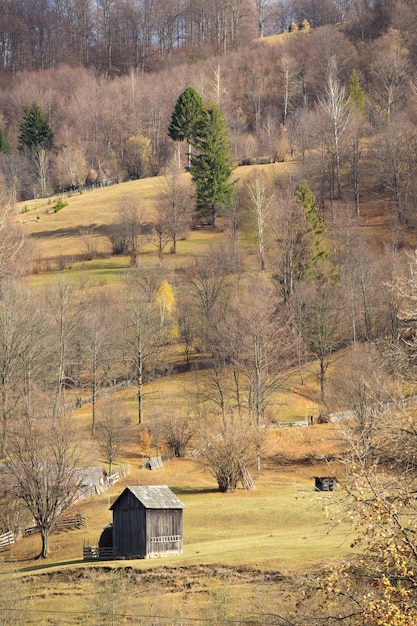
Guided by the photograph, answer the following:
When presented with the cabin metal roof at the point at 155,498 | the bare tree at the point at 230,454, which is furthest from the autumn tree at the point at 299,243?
the cabin metal roof at the point at 155,498

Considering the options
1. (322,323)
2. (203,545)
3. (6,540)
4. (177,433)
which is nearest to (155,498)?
(203,545)

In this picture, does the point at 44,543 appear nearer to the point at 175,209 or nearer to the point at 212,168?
the point at 175,209

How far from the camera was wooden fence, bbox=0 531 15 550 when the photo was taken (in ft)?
133

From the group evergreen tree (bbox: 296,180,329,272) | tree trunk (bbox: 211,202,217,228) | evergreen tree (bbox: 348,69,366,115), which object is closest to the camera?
evergreen tree (bbox: 296,180,329,272)

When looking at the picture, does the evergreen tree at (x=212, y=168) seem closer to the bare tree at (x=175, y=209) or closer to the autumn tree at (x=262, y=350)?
the bare tree at (x=175, y=209)

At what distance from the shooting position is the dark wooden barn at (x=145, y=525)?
35.9 metres

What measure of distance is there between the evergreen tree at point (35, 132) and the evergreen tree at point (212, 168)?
120ft

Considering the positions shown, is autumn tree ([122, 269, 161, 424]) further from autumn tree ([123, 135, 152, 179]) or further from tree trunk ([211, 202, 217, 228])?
autumn tree ([123, 135, 152, 179])


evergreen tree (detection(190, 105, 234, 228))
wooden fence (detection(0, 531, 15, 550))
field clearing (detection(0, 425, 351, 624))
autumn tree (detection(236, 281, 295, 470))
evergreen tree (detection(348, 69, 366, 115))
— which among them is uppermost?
evergreen tree (detection(348, 69, 366, 115))

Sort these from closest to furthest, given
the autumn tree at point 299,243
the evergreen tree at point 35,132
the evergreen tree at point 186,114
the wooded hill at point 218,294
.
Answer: the wooded hill at point 218,294, the autumn tree at point 299,243, the evergreen tree at point 186,114, the evergreen tree at point 35,132

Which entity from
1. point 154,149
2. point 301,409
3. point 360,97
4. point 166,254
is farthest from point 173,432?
point 154,149

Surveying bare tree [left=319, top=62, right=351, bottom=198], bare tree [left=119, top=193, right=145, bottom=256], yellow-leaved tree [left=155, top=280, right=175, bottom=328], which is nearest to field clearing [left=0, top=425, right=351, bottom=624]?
yellow-leaved tree [left=155, top=280, right=175, bottom=328]

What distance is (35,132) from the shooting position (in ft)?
410

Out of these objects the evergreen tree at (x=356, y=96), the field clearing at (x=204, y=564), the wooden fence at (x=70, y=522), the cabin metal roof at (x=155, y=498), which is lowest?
the wooden fence at (x=70, y=522)
